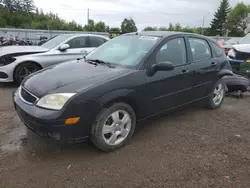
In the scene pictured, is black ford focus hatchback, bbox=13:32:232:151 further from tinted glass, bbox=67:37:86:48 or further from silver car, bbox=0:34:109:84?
tinted glass, bbox=67:37:86:48

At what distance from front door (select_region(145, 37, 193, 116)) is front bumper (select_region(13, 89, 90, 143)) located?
3.55 feet

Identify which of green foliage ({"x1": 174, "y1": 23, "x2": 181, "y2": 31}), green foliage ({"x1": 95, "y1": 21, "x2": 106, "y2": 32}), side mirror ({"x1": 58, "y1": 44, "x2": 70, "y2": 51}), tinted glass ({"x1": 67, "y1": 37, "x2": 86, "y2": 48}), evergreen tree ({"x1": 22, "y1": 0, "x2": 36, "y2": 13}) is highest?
evergreen tree ({"x1": 22, "y1": 0, "x2": 36, "y2": 13})

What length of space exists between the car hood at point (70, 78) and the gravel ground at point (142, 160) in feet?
2.79

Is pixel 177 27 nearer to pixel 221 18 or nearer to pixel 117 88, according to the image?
pixel 221 18

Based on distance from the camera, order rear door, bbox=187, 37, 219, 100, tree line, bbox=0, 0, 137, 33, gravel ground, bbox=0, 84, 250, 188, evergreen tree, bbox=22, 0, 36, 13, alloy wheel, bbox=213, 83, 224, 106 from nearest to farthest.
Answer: gravel ground, bbox=0, 84, 250, 188 < rear door, bbox=187, 37, 219, 100 < alloy wheel, bbox=213, 83, 224, 106 < tree line, bbox=0, 0, 137, 33 < evergreen tree, bbox=22, 0, 36, 13

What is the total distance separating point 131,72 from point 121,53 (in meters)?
0.69

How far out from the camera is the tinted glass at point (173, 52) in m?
3.51

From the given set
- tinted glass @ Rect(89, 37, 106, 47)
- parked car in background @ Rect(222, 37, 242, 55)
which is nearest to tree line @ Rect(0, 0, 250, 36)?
parked car in background @ Rect(222, 37, 242, 55)

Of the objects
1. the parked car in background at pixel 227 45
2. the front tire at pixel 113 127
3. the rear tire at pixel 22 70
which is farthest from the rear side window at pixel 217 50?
the parked car in background at pixel 227 45

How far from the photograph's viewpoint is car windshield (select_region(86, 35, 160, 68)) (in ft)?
11.1

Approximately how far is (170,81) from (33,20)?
243 ft

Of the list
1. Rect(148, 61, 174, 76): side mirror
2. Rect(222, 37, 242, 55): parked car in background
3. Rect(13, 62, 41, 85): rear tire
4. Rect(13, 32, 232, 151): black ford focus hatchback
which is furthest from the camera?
Rect(222, 37, 242, 55): parked car in background

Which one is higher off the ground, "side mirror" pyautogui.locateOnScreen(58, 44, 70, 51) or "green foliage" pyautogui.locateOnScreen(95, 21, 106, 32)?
"green foliage" pyautogui.locateOnScreen(95, 21, 106, 32)

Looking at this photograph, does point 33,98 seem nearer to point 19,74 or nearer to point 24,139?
point 24,139
